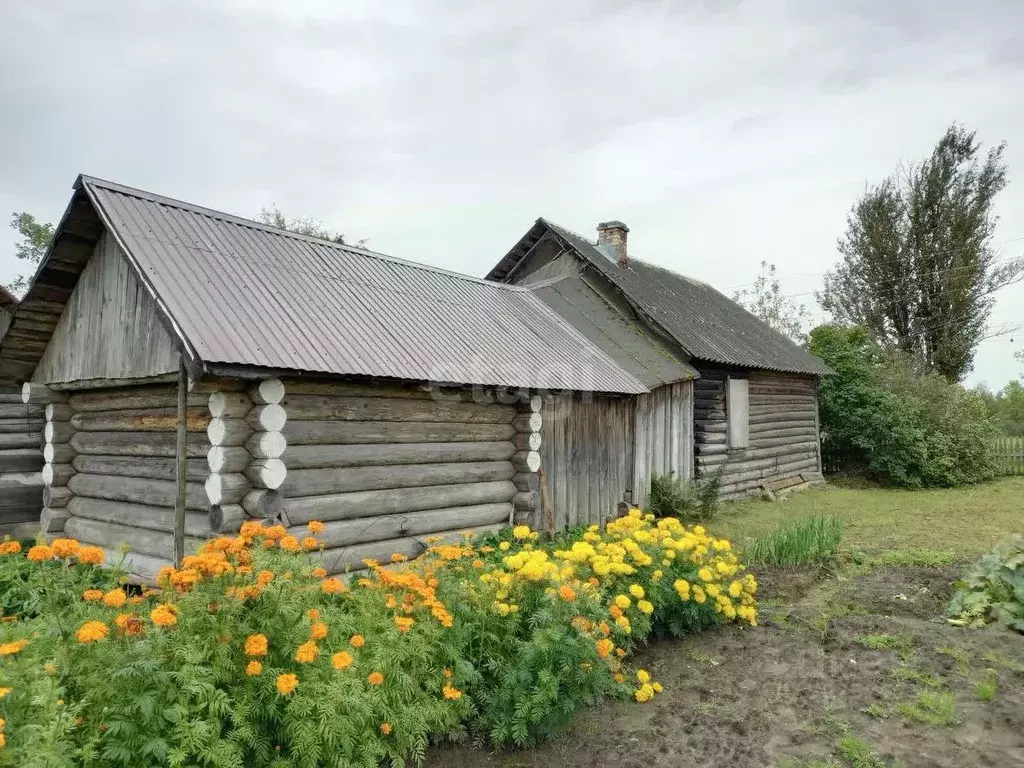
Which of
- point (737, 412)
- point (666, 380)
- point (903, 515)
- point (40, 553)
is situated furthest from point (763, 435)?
point (40, 553)

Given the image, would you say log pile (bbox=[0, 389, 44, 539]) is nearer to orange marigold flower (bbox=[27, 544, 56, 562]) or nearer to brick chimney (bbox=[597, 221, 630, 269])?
orange marigold flower (bbox=[27, 544, 56, 562])

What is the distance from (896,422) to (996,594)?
1325 centimetres

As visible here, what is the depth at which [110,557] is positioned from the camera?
24.6 ft

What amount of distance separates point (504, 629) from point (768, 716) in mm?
1840

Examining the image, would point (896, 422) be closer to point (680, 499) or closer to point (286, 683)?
point (680, 499)

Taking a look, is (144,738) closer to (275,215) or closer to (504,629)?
(504,629)

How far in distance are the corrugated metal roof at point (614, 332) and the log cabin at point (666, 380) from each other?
0.03 metres

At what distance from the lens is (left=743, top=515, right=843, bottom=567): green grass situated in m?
7.73

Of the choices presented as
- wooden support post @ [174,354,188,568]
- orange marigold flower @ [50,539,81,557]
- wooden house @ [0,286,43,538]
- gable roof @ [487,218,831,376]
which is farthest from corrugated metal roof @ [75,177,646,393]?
wooden house @ [0,286,43,538]

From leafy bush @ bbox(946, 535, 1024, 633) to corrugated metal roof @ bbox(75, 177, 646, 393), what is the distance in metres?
4.80

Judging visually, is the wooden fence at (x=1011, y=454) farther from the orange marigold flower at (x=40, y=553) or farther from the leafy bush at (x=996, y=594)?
the orange marigold flower at (x=40, y=553)

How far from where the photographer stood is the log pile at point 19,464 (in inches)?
378

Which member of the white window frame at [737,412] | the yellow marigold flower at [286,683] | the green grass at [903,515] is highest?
the white window frame at [737,412]

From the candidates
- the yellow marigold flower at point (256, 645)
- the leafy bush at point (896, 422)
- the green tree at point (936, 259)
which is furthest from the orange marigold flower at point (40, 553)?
the green tree at point (936, 259)
